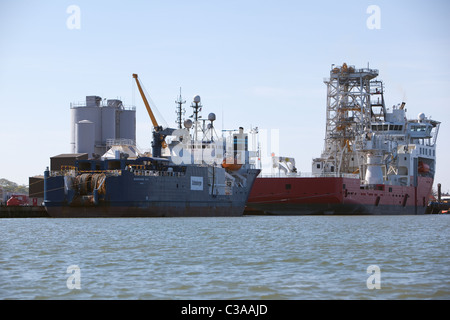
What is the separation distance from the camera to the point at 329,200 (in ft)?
209

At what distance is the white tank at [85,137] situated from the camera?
7931 centimetres

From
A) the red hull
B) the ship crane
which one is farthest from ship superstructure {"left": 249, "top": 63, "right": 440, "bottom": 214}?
the ship crane

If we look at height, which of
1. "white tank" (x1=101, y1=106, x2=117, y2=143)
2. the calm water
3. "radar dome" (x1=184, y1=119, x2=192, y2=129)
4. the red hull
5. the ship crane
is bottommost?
the calm water

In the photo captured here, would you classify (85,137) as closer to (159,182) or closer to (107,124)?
(107,124)

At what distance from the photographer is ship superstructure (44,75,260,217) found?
165 ft

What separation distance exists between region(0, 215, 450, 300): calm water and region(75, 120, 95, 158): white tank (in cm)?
4637

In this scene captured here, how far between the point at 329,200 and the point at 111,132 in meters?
29.6

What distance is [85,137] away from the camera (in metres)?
79.3

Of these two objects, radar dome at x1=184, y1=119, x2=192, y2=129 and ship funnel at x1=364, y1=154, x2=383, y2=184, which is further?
ship funnel at x1=364, y1=154, x2=383, y2=184

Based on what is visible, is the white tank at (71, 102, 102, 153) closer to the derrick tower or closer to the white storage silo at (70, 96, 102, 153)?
the white storage silo at (70, 96, 102, 153)

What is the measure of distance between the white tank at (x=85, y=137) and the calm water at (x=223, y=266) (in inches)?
1826
